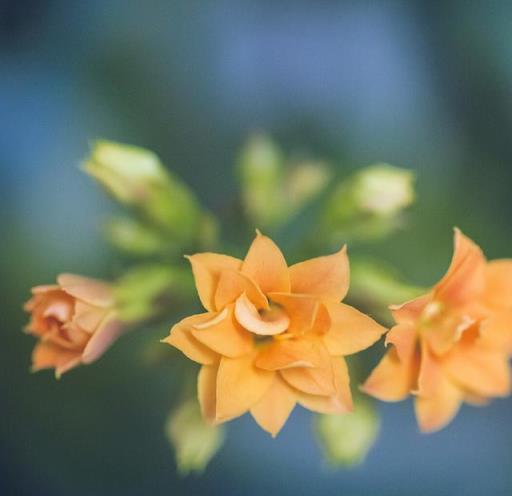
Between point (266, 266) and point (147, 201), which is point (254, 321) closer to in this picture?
point (266, 266)

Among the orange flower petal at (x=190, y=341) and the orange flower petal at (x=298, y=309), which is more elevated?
the orange flower petal at (x=298, y=309)

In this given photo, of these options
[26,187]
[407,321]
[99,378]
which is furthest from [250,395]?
[26,187]

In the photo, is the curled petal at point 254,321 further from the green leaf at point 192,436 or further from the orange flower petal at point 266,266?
the green leaf at point 192,436

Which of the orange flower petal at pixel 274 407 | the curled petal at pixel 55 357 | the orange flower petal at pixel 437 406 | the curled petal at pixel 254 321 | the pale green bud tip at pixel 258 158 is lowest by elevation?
the orange flower petal at pixel 437 406

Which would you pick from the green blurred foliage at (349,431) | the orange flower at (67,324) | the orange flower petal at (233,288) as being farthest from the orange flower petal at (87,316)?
the green blurred foliage at (349,431)

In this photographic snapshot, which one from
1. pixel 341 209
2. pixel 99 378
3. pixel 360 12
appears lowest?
pixel 99 378

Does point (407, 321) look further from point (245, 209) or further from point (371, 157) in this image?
point (371, 157)
